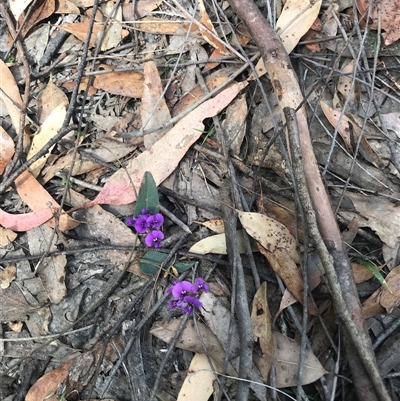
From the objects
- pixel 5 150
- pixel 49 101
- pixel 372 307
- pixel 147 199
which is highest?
pixel 49 101

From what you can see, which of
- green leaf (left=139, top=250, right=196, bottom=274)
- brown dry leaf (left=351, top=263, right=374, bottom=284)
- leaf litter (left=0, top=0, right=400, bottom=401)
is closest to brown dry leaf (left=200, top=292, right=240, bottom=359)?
leaf litter (left=0, top=0, right=400, bottom=401)

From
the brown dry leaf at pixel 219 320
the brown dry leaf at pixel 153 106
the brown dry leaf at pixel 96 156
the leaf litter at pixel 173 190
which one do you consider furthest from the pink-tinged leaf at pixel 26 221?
the brown dry leaf at pixel 219 320

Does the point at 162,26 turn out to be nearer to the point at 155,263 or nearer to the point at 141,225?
the point at 141,225

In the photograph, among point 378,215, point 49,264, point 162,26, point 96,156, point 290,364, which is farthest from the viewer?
point 162,26

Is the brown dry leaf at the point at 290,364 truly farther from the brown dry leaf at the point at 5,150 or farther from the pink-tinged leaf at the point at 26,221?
the brown dry leaf at the point at 5,150

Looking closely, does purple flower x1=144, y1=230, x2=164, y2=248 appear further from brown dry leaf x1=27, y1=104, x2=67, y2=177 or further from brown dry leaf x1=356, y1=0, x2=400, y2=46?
brown dry leaf x1=356, y1=0, x2=400, y2=46

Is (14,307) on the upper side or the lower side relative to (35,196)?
lower

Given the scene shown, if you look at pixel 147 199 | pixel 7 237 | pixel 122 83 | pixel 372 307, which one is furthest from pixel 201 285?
pixel 122 83
